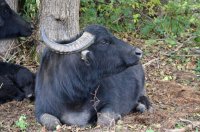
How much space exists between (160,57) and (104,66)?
3683 mm

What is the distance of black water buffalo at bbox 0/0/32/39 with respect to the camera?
8.20 m

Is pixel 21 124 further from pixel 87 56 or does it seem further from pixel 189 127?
pixel 189 127

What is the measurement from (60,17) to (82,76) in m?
2.38

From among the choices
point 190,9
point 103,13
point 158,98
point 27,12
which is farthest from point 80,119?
point 190,9

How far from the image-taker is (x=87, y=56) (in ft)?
19.9

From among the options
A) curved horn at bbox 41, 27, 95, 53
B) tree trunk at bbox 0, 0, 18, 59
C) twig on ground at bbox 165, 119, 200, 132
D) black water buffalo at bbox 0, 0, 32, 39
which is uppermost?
curved horn at bbox 41, 27, 95, 53

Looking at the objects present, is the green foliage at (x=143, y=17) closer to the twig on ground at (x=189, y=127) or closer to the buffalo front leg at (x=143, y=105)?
the buffalo front leg at (x=143, y=105)

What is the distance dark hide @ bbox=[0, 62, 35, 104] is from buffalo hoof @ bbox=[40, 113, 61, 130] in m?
1.56

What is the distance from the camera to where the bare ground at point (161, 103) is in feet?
20.0

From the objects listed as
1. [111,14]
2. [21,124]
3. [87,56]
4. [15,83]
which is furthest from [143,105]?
[111,14]

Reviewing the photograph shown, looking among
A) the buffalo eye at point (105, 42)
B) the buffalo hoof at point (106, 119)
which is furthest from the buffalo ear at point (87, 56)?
the buffalo hoof at point (106, 119)

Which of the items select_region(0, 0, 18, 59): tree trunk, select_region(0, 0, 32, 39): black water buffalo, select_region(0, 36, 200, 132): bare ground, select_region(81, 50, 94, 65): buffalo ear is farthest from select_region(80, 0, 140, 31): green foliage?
select_region(81, 50, 94, 65): buffalo ear

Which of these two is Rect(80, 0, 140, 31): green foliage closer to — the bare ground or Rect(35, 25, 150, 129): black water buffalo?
the bare ground

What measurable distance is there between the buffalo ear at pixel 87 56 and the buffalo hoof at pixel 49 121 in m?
0.79
